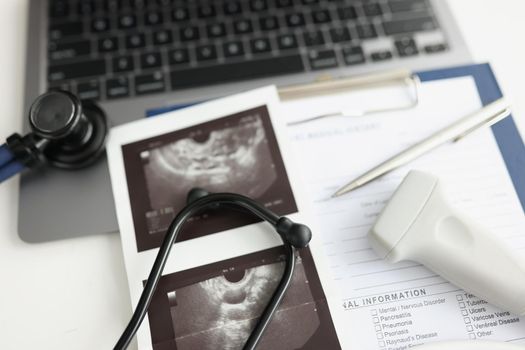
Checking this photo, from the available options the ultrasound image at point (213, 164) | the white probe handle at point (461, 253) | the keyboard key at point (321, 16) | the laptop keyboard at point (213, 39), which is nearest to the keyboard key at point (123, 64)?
the laptop keyboard at point (213, 39)

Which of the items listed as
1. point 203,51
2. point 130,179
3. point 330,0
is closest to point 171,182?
point 130,179

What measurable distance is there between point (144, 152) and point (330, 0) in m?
0.28

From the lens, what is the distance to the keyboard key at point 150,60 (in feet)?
1.73

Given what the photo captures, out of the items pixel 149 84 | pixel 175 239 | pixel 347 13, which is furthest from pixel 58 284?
pixel 347 13

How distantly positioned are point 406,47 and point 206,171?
266 mm

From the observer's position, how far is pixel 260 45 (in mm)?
538

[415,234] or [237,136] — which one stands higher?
[237,136]

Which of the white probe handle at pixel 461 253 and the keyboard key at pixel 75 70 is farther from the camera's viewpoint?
the keyboard key at pixel 75 70

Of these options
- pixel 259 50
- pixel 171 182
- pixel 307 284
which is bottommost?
pixel 307 284

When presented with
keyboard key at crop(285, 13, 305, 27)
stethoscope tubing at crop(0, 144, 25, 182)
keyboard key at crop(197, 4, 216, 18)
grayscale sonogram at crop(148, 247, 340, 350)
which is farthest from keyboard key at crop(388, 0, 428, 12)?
stethoscope tubing at crop(0, 144, 25, 182)

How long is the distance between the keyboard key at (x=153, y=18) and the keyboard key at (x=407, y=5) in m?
0.27

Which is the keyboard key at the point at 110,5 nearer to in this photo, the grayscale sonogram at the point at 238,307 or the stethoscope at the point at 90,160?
the stethoscope at the point at 90,160

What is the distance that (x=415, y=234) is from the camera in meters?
0.42

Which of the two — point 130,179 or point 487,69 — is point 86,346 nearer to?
point 130,179
